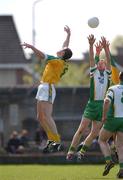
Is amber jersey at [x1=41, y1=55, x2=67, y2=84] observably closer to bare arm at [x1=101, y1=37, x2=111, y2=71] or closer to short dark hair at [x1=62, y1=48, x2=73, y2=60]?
short dark hair at [x1=62, y1=48, x2=73, y2=60]

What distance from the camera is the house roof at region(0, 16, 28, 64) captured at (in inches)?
3337

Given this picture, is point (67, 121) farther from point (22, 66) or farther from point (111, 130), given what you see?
point (111, 130)

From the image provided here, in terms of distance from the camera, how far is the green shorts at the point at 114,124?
22812 millimetres

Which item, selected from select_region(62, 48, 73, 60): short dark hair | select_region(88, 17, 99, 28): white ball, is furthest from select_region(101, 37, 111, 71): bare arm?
select_region(62, 48, 73, 60): short dark hair

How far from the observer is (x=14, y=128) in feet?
205

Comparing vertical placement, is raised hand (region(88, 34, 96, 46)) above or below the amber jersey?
above

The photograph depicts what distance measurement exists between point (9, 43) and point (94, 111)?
204ft

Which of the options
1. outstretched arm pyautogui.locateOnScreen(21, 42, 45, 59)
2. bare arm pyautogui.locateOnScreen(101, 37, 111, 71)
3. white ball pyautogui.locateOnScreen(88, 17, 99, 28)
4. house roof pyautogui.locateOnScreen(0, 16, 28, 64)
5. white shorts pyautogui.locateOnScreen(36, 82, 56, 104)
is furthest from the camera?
house roof pyautogui.locateOnScreen(0, 16, 28, 64)

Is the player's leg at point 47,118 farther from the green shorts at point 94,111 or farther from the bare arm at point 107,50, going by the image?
the bare arm at point 107,50

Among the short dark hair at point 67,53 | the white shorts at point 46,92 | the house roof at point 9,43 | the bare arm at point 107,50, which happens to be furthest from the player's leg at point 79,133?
the house roof at point 9,43

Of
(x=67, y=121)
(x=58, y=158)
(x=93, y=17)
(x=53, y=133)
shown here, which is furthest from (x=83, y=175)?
(x=67, y=121)

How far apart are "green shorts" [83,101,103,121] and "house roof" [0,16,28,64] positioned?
196 feet

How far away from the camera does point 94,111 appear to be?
969 inches

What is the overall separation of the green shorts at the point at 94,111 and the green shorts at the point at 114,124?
165cm
